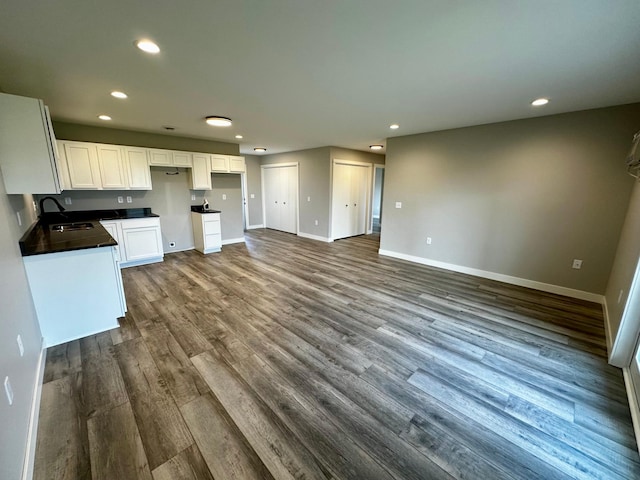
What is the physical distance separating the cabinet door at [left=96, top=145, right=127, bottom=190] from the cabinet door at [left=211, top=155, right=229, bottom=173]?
1.60 metres

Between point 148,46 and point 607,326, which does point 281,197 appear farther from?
point 607,326

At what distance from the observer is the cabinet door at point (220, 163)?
5445mm

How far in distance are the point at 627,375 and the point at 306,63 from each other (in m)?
3.65

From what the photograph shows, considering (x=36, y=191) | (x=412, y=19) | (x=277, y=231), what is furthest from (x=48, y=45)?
(x=277, y=231)

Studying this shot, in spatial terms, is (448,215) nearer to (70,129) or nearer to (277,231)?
(277,231)

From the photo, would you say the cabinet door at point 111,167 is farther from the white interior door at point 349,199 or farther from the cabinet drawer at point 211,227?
the white interior door at point 349,199

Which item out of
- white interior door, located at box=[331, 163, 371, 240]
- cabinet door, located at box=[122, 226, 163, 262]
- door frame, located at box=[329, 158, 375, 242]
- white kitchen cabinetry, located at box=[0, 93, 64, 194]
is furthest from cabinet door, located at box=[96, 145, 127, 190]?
white interior door, located at box=[331, 163, 371, 240]

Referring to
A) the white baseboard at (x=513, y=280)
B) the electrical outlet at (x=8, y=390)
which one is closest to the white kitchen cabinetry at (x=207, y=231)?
the white baseboard at (x=513, y=280)

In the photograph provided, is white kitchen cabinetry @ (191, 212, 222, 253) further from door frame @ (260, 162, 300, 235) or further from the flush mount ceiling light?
the flush mount ceiling light

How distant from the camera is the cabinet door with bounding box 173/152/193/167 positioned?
16.2 ft

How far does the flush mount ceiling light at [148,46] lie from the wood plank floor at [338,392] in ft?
8.20

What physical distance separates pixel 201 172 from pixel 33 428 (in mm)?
4656

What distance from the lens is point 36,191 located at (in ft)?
7.21

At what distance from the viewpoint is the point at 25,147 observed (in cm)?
212
